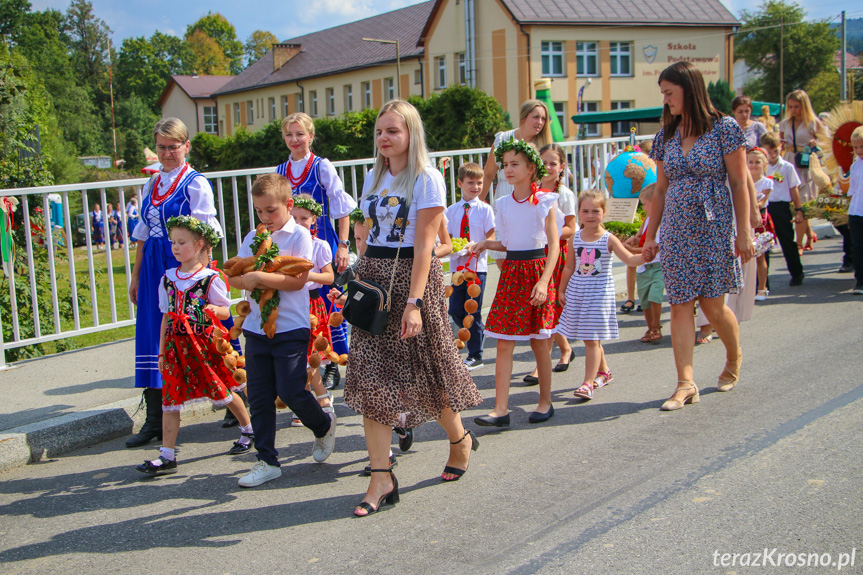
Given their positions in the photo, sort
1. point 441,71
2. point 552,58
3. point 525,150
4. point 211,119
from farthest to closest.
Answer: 1. point 211,119
2. point 441,71
3. point 552,58
4. point 525,150

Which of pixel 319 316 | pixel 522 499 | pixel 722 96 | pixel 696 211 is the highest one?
pixel 722 96

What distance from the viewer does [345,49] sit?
61.7 m

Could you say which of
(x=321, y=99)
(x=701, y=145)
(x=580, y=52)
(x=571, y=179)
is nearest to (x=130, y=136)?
(x=321, y=99)

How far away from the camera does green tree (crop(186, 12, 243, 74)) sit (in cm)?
11850

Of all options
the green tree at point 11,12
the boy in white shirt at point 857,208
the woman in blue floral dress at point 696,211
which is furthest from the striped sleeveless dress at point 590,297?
the green tree at point 11,12

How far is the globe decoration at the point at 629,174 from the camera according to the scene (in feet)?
30.1

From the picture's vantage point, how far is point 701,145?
5.27 m

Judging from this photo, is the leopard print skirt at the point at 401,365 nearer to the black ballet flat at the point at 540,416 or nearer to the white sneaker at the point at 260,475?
the white sneaker at the point at 260,475

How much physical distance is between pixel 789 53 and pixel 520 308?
8131 centimetres

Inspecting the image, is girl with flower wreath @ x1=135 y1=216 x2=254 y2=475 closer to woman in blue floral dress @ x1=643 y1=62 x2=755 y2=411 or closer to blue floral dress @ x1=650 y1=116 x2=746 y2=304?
woman in blue floral dress @ x1=643 y1=62 x2=755 y2=411

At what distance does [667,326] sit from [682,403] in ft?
9.66

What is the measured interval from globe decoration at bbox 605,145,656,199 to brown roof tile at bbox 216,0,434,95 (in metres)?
44.7

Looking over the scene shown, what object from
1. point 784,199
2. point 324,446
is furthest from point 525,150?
point 784,199

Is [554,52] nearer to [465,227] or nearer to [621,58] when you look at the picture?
[621,58]
